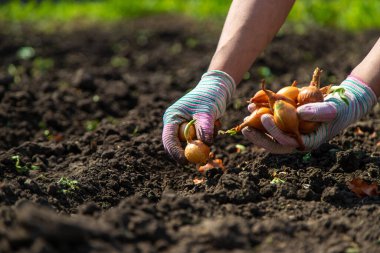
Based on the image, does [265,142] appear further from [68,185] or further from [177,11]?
[177,11]

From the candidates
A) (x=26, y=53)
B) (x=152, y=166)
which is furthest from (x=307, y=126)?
(x=26, y=53)

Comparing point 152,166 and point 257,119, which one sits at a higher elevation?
point 257,119

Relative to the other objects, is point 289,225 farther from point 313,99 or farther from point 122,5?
point 122,5

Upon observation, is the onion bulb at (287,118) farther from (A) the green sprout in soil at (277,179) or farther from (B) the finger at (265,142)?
(A) the green sprout in soil at (277,179)

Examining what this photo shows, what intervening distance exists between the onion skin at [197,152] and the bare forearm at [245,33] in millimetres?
495

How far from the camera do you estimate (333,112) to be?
118 inches

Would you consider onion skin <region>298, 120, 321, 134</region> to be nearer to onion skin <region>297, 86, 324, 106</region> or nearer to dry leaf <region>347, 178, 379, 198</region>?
→ onion skin <region>297, 86, 324, 106</region>

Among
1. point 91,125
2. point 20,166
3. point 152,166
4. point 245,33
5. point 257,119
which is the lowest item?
point 91,125

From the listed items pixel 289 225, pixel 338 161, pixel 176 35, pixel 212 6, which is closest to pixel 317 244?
pixel 289 225

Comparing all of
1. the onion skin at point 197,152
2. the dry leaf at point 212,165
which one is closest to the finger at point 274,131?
the onion skin at point 197,152

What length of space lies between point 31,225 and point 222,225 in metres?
0.69

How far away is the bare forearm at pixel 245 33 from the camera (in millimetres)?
3430

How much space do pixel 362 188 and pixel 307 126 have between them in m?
0.38

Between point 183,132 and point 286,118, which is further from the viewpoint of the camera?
point 183,132
